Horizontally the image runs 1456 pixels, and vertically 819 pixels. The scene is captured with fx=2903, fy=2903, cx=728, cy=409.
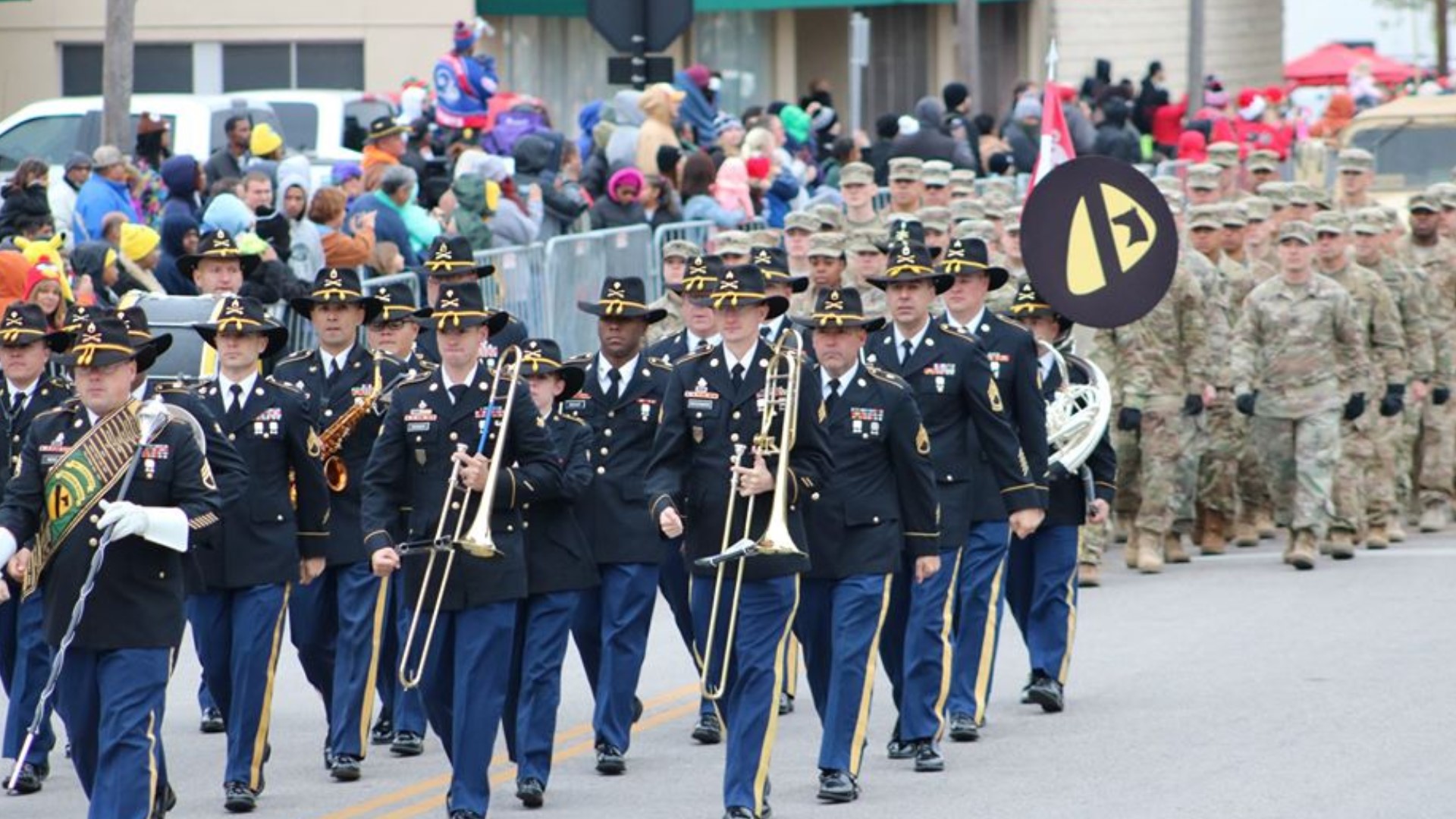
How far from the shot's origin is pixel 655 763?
1245cm

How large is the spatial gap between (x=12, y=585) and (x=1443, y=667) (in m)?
6.79

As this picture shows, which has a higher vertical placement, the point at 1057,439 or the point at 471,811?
the point at 1057,439

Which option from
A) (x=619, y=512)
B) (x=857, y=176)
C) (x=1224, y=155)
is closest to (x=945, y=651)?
(x=619, y=512)

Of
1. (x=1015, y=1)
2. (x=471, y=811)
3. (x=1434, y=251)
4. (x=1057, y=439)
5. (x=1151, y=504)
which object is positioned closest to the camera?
(x=471, y=811)

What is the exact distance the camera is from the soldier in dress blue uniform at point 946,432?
488 inches

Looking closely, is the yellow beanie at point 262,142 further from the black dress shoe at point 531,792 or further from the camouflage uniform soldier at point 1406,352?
the black dress shoe at point 531,792

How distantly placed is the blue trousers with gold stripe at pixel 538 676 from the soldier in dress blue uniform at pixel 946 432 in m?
1.49

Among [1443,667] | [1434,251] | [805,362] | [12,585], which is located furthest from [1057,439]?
[1434,251]

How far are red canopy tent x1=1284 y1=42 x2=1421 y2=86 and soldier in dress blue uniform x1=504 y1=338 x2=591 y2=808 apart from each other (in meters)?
42.0

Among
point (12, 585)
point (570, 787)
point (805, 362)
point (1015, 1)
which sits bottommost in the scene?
point (570, 787)

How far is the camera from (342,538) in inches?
497

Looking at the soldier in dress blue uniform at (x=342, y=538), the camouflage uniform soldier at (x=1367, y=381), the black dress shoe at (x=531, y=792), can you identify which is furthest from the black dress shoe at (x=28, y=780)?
the camouflage uniform soldier at (x=1367, y=381)

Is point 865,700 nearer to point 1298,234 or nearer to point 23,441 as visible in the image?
point 23,441

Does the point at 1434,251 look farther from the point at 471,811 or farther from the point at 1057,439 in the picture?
the point at 471,811
